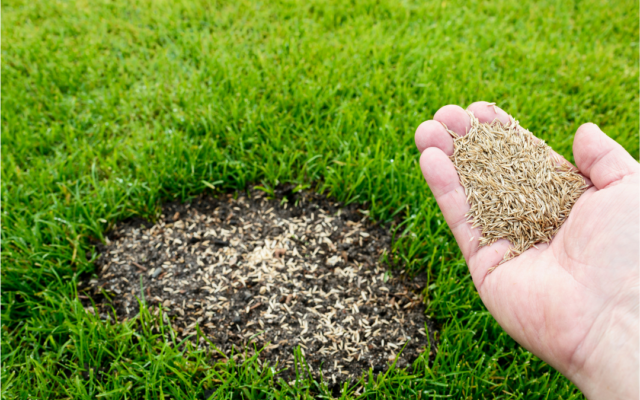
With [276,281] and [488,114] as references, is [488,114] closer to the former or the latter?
[488,114]

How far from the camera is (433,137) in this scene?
2.38 m

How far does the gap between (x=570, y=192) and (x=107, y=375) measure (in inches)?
99.4

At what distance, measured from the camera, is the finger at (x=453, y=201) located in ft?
7.02

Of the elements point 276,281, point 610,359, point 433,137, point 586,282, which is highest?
point 433,137

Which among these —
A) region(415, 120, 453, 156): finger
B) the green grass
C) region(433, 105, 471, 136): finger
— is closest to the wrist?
the green grass

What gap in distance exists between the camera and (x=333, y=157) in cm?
309

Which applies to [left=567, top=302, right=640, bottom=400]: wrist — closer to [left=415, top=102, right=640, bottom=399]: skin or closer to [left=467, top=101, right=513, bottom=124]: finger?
[left=415, top=102, right=640, bottom=399]: skin

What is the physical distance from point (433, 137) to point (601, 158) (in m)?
0.81

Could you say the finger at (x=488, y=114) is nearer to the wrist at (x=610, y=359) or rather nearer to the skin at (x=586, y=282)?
the skin at (x=586, y=282)

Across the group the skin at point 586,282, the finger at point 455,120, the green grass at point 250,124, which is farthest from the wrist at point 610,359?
the finger at point 455,120

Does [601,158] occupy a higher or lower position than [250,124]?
higher

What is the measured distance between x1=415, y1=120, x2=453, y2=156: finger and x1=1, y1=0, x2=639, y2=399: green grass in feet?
1.50

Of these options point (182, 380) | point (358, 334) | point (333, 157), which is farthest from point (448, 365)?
point (333, 157)

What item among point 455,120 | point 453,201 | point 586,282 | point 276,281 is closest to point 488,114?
point 455,120
